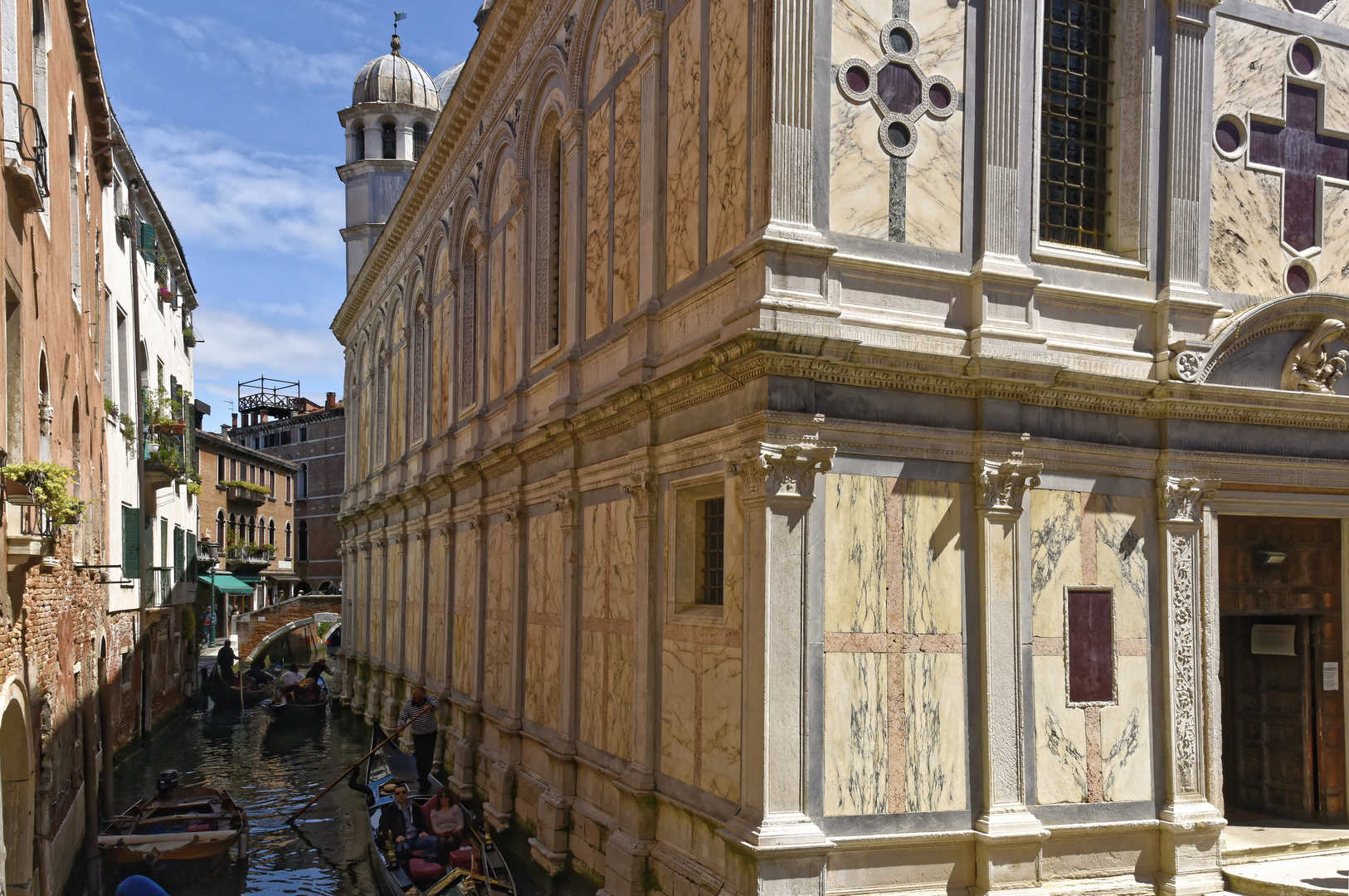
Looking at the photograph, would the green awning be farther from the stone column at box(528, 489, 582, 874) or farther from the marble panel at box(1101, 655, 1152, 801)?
the marble panel at box(1101, 655, 1152, 801)

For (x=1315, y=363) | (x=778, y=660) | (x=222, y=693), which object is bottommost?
(x=222, y=693)

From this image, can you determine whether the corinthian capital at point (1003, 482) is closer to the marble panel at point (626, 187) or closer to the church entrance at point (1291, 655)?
the church entrance at point (1291, 655)

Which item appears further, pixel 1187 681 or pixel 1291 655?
pixel 1291 655

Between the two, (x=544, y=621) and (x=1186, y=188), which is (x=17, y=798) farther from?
(x=1186, y=188)

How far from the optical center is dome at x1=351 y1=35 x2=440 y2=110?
3794 cm

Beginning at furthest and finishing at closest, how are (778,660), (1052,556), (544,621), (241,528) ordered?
(241,528)
(544,621)
(1052,556)
(778,660)

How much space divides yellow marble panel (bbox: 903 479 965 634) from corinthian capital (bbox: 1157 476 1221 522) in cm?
227

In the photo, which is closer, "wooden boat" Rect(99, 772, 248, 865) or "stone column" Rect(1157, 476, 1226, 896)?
"stone column" Rect(1157, 476, 1226, 896)

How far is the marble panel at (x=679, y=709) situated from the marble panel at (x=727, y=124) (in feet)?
12.5

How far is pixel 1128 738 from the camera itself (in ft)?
35.0

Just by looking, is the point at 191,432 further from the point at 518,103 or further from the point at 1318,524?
the point at 1318,524

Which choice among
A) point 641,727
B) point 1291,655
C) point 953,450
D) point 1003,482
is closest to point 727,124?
point 953,450

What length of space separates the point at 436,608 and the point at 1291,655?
1499 centimetres

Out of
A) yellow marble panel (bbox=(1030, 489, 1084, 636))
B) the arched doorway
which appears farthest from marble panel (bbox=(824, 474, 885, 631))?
the arched doorway
